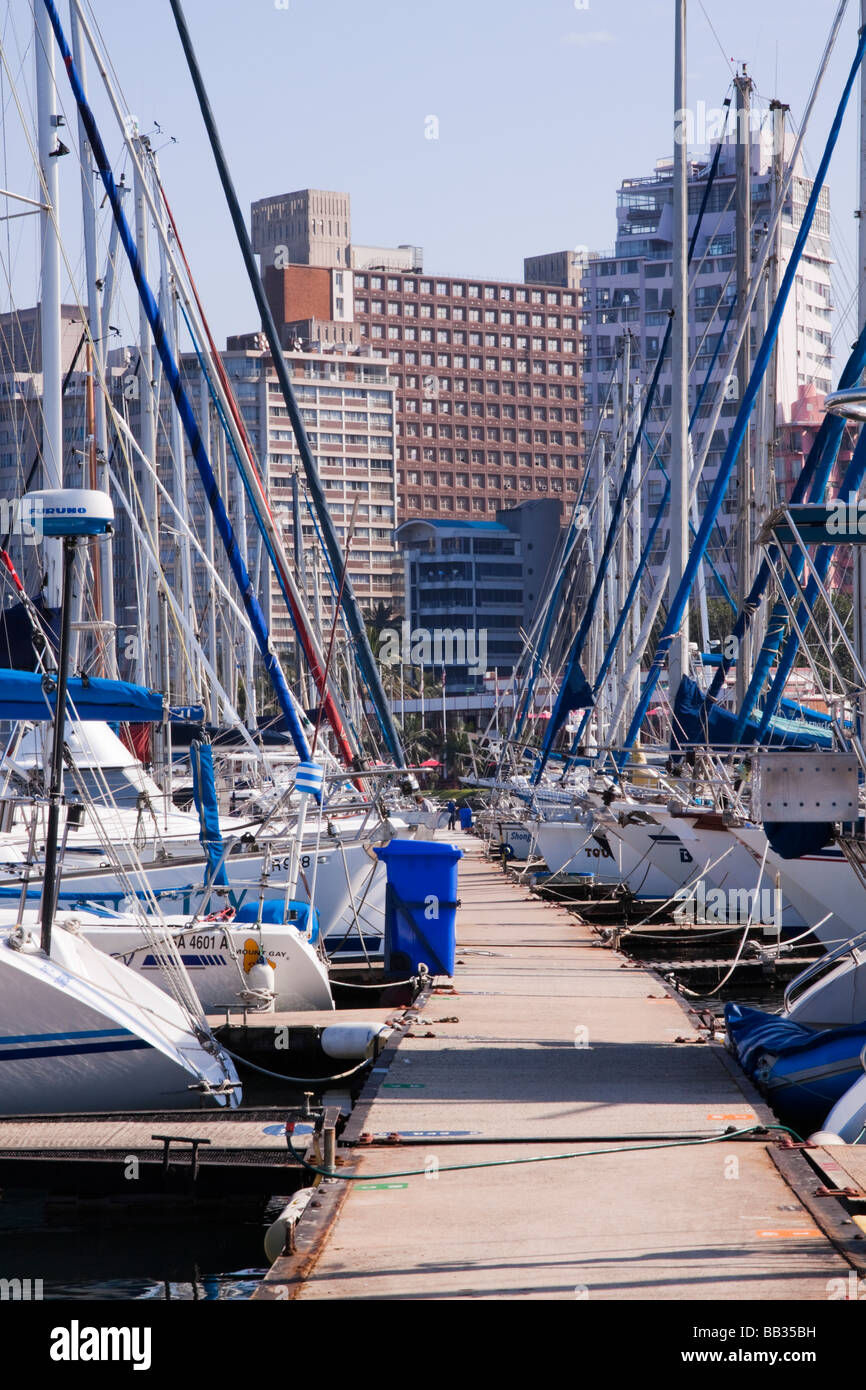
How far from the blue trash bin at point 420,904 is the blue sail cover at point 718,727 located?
4.39 metres

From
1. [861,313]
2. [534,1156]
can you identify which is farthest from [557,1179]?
[861,313]

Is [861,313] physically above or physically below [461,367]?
below

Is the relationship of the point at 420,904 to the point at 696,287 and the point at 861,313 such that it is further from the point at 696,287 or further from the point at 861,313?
the point at 696,287

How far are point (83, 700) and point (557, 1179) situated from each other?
7.24m

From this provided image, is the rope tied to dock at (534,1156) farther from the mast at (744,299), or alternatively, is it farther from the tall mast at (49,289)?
the mast at (744,299)

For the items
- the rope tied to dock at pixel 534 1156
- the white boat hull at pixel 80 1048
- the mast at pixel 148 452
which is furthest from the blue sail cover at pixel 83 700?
the mast at pixel 148 452

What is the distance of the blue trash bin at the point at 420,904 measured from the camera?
661 inches

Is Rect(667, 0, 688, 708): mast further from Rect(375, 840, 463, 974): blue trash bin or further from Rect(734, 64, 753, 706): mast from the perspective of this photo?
Rect(375, 840, 463, 974): blue trash bin

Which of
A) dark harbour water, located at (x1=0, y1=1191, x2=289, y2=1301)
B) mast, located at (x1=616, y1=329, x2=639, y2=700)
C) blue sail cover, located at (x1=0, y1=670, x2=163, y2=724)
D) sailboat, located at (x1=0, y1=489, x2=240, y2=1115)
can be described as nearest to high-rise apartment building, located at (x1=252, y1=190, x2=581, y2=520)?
mast, located at (x1=616, y1=329, x2=639, y2=700)

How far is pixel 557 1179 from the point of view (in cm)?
921

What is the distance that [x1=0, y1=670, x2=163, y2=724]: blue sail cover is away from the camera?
13.8 m

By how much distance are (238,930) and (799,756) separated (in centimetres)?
589
